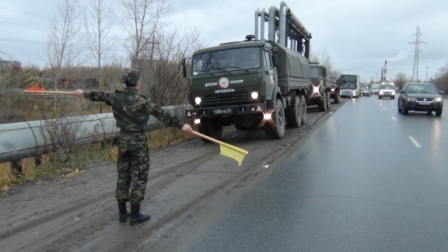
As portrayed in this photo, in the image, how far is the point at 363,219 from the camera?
5.35 metres

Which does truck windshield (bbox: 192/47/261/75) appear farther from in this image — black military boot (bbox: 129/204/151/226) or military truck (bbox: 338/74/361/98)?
military truck (bbox: 338/74/361/98)

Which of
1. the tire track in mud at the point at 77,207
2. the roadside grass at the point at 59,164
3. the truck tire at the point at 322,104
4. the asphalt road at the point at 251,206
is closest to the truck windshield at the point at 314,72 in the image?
the truck tire at the point at 322,104

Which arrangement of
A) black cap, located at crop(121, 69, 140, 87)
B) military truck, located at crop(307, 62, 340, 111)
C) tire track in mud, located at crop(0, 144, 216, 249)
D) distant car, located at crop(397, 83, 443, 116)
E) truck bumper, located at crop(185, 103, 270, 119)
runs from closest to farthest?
tire track in mud, located at crop(0, 144, 216, 249)
black cap, located at crop(121, 69, 140, 87)
truck bumper, located at crop(185, 103, 270, 119)
distant car, located at crop(397, 83, 443, 116)
military truck, located at crop(307, 62, 340, 111)

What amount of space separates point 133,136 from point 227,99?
7.02 m

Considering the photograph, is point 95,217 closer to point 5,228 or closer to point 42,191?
point 5,228

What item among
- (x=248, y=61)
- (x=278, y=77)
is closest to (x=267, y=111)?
(x=248, y=61)

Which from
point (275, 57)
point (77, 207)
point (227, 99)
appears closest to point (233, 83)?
point (227, 99)

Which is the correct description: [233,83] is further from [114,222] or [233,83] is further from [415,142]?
[114,222]

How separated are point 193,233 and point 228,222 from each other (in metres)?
0.56

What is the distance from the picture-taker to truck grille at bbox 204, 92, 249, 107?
38.8 ft

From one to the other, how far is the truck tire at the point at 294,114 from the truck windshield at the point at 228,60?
3985 millimetres

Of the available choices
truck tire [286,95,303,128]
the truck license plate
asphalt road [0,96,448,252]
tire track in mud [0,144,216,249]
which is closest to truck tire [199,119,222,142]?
the truck license plate

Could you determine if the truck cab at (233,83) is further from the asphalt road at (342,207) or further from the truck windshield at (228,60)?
the asphalt road at (342,207)

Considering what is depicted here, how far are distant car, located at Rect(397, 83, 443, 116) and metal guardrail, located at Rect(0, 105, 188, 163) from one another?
1648cm
